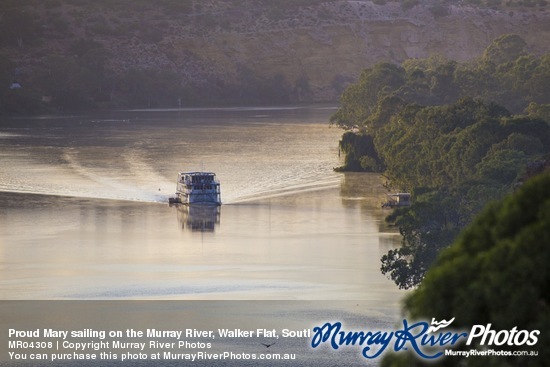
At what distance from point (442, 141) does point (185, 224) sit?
9585 mm

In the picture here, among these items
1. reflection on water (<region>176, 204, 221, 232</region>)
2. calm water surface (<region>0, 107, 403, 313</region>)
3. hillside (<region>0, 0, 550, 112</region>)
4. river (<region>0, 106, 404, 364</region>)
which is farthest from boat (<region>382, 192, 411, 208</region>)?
hillside (<region>0, 0, 550, 112</region>)

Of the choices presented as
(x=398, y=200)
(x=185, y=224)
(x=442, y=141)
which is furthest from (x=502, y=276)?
(x=398, y=200)

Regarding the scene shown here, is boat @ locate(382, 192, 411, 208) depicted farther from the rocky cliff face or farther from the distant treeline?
the rocky cliff face

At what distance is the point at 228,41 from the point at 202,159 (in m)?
83.2

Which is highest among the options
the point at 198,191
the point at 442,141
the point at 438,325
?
the point at 438,325

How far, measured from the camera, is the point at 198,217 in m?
46.6

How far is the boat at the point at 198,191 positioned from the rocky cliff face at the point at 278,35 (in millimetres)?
84048

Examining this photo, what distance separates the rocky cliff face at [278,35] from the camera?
14025cm

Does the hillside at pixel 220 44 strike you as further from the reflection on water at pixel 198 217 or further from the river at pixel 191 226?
the reflection on water at pixel 198 217

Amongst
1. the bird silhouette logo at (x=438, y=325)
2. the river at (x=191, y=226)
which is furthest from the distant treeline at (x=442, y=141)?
the bird silhouette logo at (x=438, y=325)

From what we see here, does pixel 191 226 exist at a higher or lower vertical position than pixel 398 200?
lower

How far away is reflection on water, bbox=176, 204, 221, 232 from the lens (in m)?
44.3

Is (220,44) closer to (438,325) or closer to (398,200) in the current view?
(398,200)

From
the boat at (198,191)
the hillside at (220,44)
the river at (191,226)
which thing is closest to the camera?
the river at (191,226)
